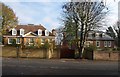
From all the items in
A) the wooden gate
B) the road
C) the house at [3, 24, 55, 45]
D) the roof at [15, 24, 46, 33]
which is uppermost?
the roof at [15, 24, 46, 33]

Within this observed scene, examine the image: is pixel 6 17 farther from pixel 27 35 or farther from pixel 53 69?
pixel 53 69

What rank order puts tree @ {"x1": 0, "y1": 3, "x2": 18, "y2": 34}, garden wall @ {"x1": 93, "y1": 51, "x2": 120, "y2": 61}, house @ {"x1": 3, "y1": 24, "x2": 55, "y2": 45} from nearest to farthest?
garden wall @ {"x1": 93, "y1": 51, "x2": 120, "y2": 61}, tree @ {"x1": 0, "y1": 3, "x2": 18, "y2": 34}, house @ {"x1": 3, "y1": 24, "x2": 55, "y2": 45}

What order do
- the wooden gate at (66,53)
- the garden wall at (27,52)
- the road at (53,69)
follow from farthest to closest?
the wooden gate at (66,53) < the garden wall at (27,52) < the road at (53,69)

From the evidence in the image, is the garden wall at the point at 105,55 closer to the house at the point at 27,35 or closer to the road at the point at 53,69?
the road at the point at 53,69

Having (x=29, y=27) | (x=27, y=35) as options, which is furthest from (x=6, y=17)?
(x=29, y=27)

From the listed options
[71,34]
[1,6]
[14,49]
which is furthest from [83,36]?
[1,6]

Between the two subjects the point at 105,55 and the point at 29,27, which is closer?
the point at 105,55

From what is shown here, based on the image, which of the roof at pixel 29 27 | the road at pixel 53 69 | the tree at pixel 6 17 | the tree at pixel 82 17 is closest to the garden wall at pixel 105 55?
the tree at pixel 82 17

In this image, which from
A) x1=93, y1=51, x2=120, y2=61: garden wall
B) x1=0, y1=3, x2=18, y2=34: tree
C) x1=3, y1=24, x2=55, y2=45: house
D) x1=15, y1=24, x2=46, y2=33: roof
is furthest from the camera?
x1=15, y1=24, x2=46, y2=33: roof

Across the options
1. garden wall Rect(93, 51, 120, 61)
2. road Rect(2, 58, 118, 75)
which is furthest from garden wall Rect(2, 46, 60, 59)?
road Rect(2, 58, 118, 75)

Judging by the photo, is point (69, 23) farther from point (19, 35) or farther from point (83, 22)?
point (19, 35)

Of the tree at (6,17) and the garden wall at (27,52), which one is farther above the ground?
the tree at (6,17)

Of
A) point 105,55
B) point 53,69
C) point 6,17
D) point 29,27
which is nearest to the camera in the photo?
point 53,69

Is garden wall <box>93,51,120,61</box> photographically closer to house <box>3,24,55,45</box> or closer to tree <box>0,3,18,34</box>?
tree <box>0,3,18,34</box>
